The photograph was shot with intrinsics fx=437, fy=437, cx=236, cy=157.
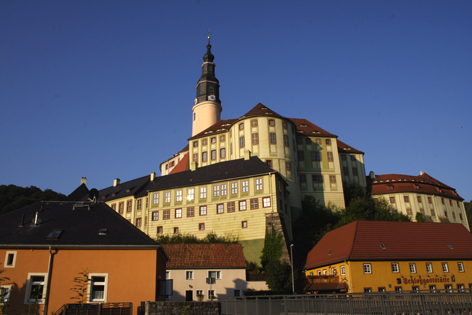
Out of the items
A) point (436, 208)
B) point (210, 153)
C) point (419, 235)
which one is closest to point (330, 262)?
point (419, 235)

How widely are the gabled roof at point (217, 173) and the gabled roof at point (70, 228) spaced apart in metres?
26.9

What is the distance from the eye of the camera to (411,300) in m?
14.7

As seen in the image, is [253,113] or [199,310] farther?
[253,113]

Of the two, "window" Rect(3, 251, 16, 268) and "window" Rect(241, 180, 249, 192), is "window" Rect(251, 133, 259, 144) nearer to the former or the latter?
"window" Rect(241, 180, 249, 192)

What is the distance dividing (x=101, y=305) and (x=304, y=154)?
161 feet

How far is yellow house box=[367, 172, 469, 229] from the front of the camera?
2810 inches

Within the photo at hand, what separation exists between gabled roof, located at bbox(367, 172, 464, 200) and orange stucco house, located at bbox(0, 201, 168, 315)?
185ft

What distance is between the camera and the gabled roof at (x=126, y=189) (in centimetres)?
6386

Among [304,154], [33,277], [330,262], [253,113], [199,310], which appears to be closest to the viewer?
[199,310]

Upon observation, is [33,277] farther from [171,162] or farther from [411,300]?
[171,162]

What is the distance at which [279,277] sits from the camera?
3834 cm

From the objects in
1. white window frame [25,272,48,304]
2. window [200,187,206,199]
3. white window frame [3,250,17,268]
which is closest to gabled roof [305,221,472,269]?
window [200,187,206,199]

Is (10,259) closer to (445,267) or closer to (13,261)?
(13,261)

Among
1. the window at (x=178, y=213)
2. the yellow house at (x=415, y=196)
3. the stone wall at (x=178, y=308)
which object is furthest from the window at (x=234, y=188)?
the stone wall at (x=178, y=308)
